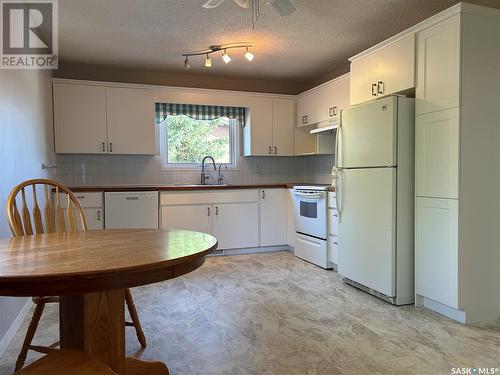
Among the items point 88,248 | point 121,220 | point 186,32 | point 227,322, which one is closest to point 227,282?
point 227,322

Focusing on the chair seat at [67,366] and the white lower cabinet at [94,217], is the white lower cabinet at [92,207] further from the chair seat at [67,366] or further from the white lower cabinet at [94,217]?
the chair seat at [67,366]

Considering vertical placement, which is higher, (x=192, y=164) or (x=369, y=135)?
(x=369, y=135)

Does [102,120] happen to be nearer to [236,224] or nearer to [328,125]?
[236,224]

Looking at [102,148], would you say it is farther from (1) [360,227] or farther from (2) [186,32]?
(1) [360,227]

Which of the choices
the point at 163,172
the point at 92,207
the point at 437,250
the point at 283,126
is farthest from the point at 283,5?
the point at 163,172

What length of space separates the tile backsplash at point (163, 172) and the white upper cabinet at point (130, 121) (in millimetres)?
291

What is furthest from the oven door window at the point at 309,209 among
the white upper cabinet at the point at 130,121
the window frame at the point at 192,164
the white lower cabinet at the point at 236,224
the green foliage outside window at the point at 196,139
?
the white upper cabinet at the point at 130,121

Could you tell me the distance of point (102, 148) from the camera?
4156mm

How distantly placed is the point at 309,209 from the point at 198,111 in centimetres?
189

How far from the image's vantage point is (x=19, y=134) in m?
2.52

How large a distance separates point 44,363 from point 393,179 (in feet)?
7.83

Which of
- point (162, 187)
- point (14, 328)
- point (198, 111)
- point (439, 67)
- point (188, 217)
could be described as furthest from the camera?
point (198, 111)

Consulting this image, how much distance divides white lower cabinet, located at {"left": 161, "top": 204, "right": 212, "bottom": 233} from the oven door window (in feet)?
3.49

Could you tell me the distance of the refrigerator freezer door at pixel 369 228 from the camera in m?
2.70
